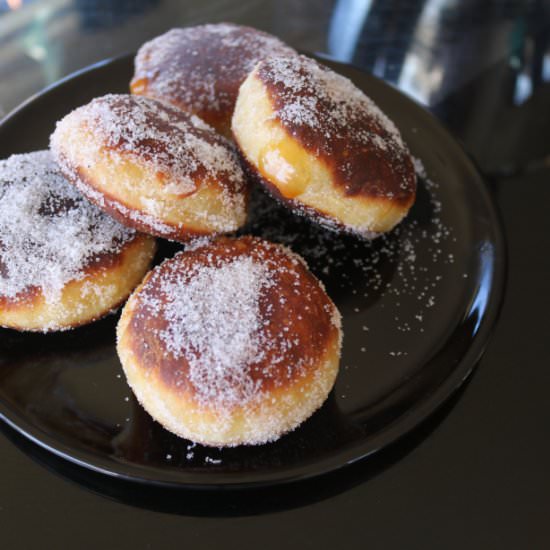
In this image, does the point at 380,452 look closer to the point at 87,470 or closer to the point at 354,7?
the point at 87,470

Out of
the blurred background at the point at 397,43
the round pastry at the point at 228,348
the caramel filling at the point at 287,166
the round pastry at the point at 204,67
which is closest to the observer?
the round pastry at the point at 228,348

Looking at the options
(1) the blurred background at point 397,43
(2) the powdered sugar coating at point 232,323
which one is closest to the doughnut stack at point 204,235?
(2) the powdered sugar coating at point 232,323

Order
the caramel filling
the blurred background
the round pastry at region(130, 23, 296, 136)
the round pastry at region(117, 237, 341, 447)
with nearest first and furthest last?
the round pastry at region(117, 237, 341, 447) < the caramel filling < the round pastry at region(130, 23, 296, 136) < the blurred background

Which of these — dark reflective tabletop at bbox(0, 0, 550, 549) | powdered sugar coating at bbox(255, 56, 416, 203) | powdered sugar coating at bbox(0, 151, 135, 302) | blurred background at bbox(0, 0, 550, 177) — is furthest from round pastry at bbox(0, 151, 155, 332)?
blurred background at bbox(0, 0, 550, 177)

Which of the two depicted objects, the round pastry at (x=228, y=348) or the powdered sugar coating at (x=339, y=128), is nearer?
the round pastry at (x=228, y=348)

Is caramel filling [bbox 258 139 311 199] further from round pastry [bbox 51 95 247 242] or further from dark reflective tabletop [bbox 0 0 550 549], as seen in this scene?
dark reflective tabletop [bbox 0 0 550 549]

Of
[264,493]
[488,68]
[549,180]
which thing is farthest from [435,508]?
[488,68]

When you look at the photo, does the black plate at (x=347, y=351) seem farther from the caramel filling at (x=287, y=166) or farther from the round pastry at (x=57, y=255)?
the caramel filling at (x=287, y=166)
